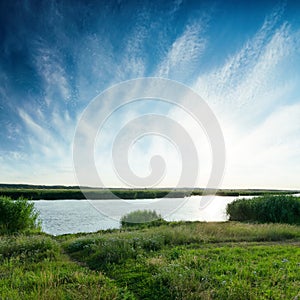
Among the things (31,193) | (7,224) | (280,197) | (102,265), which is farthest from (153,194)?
(102,265)

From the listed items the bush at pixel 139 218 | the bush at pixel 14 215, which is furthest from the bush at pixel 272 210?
the bush at pixel 14 215

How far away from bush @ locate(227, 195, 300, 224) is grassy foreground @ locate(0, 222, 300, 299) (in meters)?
9.66

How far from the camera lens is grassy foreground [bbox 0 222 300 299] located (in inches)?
219

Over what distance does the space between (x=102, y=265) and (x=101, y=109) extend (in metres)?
14.4

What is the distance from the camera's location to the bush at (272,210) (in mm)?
21109

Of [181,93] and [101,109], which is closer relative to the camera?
[101,109]

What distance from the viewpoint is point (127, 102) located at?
23938 millimetres

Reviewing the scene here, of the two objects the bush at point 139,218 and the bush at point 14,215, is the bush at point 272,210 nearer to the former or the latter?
the bush at point 139,218

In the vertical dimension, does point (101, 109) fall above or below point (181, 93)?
below

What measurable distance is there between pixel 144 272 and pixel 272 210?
57.6ft

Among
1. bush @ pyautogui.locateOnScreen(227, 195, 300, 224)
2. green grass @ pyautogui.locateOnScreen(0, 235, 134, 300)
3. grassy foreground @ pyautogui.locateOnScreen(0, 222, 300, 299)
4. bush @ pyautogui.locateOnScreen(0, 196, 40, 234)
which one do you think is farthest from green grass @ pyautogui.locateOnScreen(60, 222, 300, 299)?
bush @ pyautogui.locateOnScreen(227, 195, 300, 224)

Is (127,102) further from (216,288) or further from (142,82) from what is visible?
(216,288)

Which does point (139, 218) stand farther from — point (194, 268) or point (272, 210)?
point (194, 268)

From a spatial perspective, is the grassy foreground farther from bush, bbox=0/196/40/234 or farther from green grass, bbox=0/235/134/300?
bush, bbox=0/196/40/234
